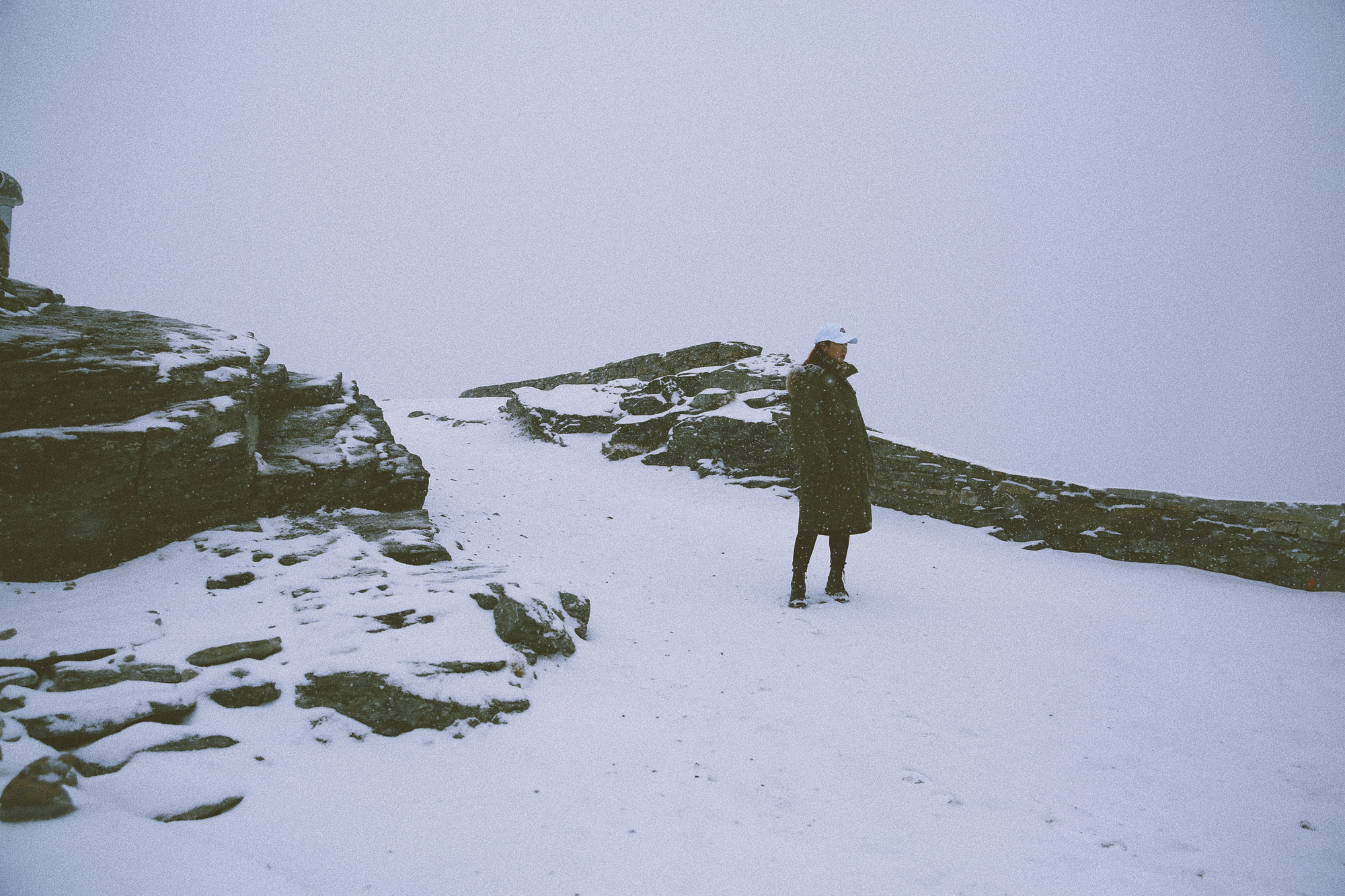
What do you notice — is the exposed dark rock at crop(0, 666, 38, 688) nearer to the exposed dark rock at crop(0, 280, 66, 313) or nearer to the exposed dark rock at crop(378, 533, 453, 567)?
the exposed dark rock at crop(378, 533, 453, 567)

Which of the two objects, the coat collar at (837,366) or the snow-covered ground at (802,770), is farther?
the coat collar at (837,366)

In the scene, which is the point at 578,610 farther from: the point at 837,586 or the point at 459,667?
the point at 837,586

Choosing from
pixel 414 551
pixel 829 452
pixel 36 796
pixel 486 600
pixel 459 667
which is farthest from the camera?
pixel 829 452

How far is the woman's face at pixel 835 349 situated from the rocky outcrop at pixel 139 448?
4.88m

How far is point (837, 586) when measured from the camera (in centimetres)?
621

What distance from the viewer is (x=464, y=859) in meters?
2.60

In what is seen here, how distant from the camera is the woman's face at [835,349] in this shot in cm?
629

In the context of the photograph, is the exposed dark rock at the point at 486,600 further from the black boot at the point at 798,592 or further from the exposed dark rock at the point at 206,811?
the black boot at the point at 798,592

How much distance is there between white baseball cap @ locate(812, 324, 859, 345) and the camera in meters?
6.36

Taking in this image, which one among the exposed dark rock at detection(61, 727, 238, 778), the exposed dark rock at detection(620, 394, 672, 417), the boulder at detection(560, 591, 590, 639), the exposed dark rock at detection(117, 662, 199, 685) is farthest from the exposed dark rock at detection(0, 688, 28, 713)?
the exposed dark rock at detection(620, 394, 672, 417)

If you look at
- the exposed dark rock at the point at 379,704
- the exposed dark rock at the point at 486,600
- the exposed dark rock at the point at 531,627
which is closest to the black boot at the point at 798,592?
the exposed dark rock at the point at 531,627

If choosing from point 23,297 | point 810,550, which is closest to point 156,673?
point 810,550

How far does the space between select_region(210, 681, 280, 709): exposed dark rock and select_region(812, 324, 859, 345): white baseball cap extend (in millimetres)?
5437

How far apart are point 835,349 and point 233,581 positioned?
19.1 ft
